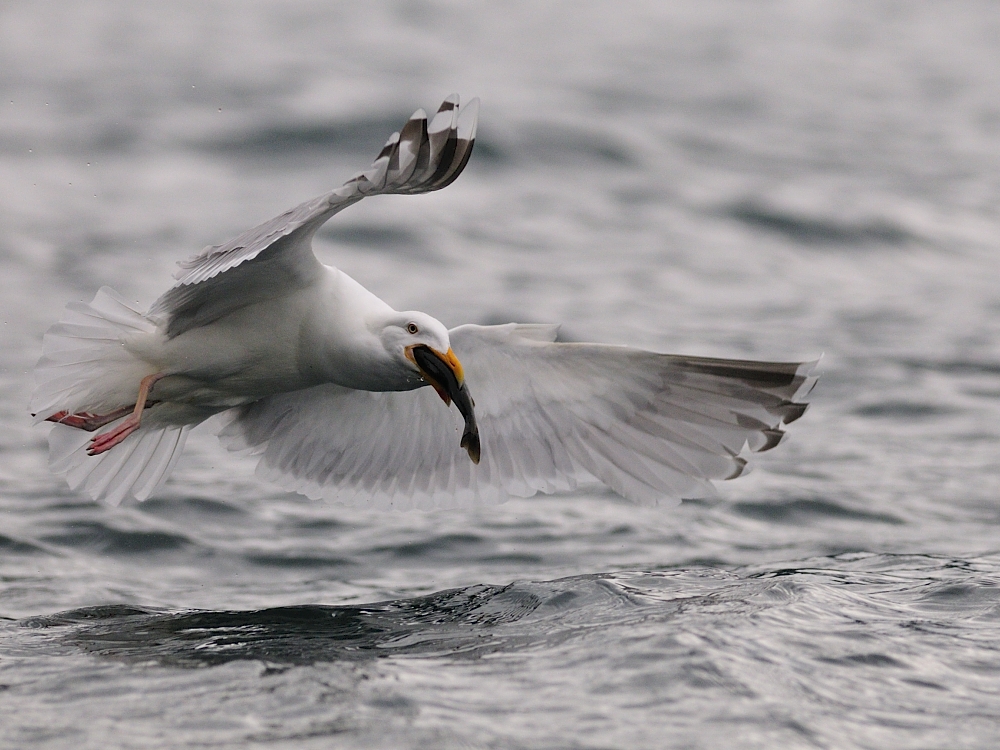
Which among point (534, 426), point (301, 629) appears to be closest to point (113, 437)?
point (301, 629)

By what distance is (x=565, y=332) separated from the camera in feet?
35.1

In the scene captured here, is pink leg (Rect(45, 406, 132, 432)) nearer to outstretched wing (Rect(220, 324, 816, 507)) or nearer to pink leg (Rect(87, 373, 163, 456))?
pink leg (Rect(87, 373, 163, 456))

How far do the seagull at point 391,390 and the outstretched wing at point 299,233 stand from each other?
0.02 m

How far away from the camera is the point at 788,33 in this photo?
20.6 metres

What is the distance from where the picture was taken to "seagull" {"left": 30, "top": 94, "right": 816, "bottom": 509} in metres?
5.51

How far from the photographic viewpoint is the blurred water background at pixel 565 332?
4762mm

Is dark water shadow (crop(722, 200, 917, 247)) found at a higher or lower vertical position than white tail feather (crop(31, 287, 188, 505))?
higher

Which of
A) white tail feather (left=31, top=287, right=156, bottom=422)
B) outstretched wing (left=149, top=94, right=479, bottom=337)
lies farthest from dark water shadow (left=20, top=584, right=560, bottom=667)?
outstretched wing (left=149, top=94, right=479, bottom=337)

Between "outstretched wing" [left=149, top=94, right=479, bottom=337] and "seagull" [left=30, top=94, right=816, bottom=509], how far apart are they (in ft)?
0.05

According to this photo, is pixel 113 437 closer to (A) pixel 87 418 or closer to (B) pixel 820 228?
(A) pixel 87 418

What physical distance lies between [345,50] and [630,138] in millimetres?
4346

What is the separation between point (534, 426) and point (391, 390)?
0.81 meters

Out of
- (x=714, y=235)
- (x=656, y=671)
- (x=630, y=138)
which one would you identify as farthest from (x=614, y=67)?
(x=656, y=671)

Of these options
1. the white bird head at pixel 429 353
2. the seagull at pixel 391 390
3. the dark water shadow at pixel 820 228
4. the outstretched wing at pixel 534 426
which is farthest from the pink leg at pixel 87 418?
the dark water shadow at pixel 820 228
